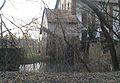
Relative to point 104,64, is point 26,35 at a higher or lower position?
higher

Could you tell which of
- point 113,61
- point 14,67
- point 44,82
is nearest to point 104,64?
point 113,61

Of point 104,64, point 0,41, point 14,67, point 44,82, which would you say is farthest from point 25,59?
point 44,82

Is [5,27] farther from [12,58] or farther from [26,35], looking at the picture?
[12,58]

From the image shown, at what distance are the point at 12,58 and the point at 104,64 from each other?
5.48 metres

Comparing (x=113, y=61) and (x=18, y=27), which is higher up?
(x=18, y=27)

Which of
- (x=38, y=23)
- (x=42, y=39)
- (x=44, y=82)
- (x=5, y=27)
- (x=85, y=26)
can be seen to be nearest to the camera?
(x=44, y=82)

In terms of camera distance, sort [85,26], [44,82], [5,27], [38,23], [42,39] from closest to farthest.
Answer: [44,82]
[5,27]
[38,23]
[42,39]
[85,26]

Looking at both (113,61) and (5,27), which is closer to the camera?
(5,27)

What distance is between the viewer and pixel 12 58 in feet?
49.4

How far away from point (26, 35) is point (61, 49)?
2.26m

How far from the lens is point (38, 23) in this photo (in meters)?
14.3

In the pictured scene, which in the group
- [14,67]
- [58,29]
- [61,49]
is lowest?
[14,67]

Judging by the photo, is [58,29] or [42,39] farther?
[42,39]

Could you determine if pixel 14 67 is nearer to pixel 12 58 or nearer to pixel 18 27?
pixel 12 58
